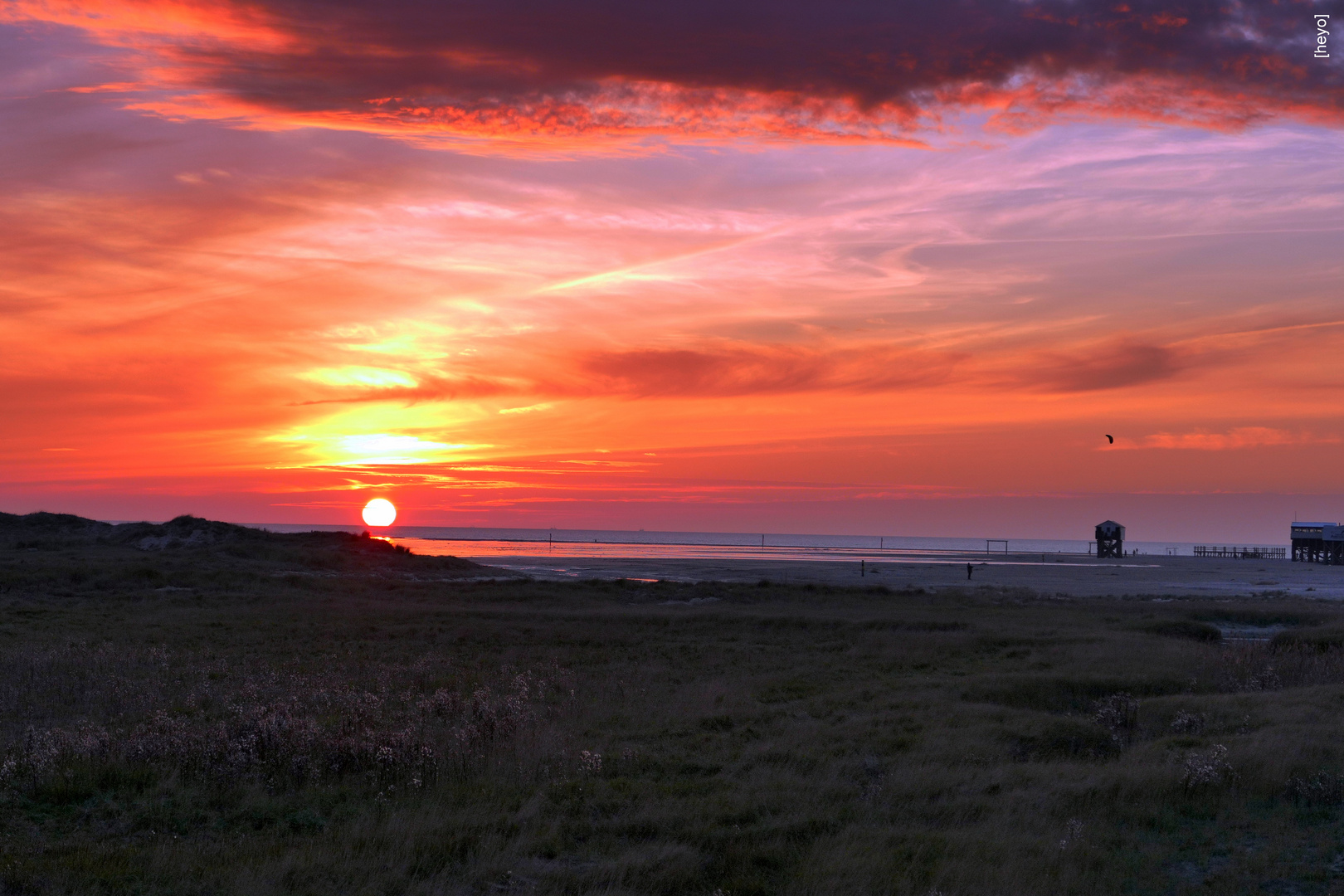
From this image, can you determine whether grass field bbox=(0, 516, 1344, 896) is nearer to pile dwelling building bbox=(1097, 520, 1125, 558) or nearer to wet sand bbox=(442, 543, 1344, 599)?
wet sand bbox=(442, 543, 1344, 599)

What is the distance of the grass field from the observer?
8914 mm

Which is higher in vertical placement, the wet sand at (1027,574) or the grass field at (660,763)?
the grass field at (660,763)

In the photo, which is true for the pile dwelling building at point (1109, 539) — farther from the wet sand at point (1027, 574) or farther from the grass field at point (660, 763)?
the grass field at point (660, 763)

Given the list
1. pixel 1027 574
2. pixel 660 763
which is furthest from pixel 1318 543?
pixel 660 763

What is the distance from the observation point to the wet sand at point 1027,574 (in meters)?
66.0

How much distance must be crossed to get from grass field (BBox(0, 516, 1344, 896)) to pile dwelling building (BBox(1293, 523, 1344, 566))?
99405 mm

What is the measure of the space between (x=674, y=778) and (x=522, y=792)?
89.2 inches

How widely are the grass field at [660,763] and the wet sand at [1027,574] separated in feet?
125

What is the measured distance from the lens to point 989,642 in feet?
94.7

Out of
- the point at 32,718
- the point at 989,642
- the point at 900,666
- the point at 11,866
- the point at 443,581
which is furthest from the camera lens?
the point at 443,581

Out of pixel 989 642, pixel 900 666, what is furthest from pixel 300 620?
pixel 989 642

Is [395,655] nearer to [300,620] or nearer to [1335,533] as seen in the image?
[300,620]

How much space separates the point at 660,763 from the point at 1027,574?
81013 mm

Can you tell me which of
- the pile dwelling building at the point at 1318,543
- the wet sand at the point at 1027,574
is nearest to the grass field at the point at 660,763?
the wet sand at the point at 1027,574
